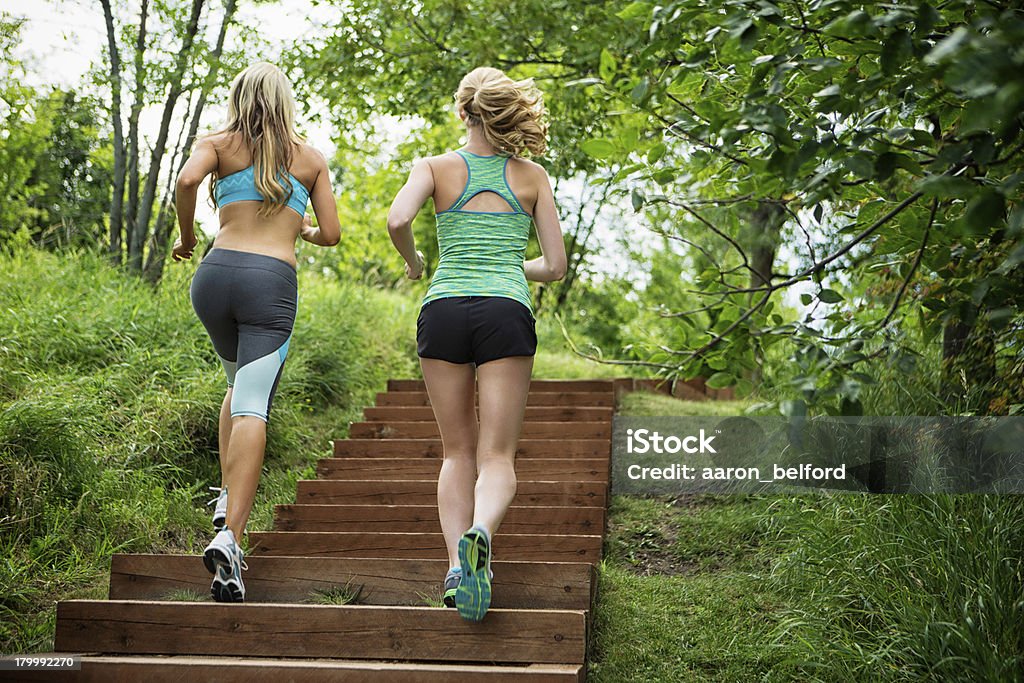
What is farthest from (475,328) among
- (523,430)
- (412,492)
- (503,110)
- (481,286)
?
(523,430)

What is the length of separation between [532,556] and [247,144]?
6.77 ft

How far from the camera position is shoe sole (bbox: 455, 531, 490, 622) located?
2912 mm

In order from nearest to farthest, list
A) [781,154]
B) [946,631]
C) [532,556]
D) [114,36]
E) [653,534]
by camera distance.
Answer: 1. [781,154]
2. [946,631]
3. [532,556]
4. [653,534]
5. [114,36]

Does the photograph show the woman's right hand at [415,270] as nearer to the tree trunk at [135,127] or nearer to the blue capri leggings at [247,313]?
the blue capri leggings at [247,313]

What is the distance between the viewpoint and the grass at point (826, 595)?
3.29 metres

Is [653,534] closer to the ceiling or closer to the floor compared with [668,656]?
closer to the ceiling

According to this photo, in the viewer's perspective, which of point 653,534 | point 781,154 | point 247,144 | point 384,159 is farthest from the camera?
point 384,159

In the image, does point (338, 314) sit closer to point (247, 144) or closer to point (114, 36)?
point (114, 36)

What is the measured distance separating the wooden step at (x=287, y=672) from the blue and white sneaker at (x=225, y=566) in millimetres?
326

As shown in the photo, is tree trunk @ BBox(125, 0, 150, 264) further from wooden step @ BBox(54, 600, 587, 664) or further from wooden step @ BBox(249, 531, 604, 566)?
wooden step @ BBox(54, 600, 587, 664)

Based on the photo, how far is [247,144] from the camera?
12.2 feet

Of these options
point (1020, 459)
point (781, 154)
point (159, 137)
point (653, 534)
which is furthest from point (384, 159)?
point (781, 154)

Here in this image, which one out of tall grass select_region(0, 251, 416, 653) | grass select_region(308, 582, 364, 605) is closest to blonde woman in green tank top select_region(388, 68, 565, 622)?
grass select_region(308, 582, 364, 605)
